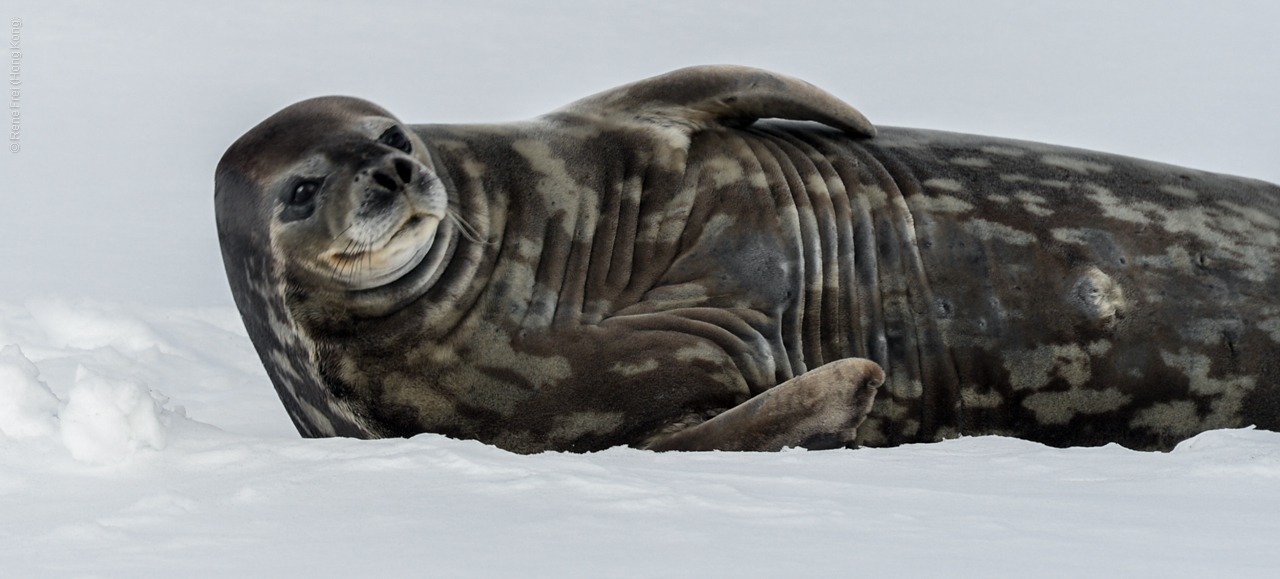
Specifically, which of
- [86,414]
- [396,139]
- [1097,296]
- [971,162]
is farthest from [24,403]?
[1097,296]

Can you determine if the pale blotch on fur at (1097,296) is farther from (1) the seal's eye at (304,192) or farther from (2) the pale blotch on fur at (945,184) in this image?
(1) the seal's eye at (304,192)

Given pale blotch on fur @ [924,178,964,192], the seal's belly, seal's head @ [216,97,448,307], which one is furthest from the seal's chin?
pale blotch on fur @ [924,178,964,192]

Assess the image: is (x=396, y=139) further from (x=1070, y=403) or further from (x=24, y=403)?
(x=1070, y=403)

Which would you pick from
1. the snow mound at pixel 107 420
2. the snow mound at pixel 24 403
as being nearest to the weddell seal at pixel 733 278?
the snow mound at pixel 107 420

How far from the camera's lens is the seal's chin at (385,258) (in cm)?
380

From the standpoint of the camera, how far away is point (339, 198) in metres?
3.75

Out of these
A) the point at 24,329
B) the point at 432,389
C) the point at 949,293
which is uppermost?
the point at 949,293

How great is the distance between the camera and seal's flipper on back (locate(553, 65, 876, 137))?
4543 millimetres

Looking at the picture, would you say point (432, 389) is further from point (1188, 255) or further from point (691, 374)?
point (1188, 255)

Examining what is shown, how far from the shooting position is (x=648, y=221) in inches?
170

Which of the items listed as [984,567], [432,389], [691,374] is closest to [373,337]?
[432,389]

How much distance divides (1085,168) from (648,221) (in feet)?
4.90

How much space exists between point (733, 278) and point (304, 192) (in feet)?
4.22

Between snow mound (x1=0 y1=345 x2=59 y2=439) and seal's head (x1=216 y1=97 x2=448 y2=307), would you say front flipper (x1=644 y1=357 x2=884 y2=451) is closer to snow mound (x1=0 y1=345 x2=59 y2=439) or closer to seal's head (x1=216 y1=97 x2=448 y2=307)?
seal's head (x1=216 y1=97 x2=448 y2=307)
